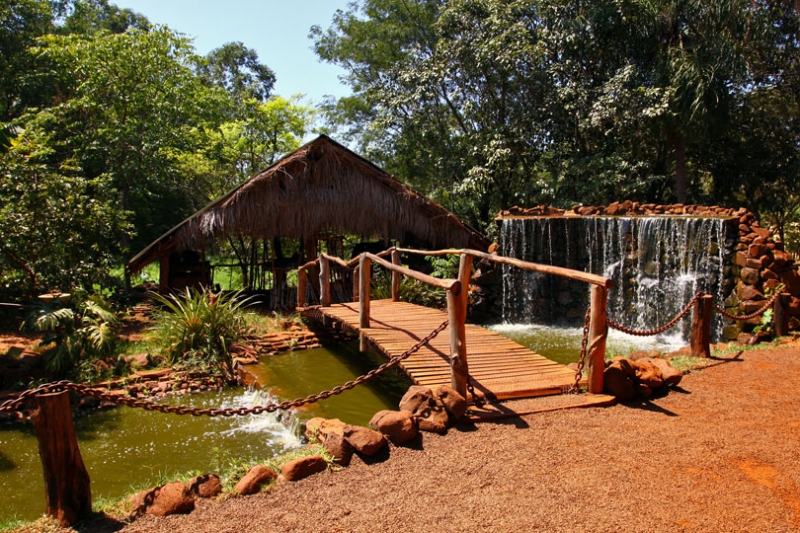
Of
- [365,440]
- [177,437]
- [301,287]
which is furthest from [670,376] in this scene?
[301,287]

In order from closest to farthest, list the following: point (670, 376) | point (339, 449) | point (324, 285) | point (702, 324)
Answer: point (339, 449) < point (670, 376) < point (702, 324) < point (324, 285)

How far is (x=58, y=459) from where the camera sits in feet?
10.1

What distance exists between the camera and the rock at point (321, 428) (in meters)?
4.24

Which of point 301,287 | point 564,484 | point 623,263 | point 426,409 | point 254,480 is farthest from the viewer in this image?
point 623,263

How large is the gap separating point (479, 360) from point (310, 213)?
730 centimetres

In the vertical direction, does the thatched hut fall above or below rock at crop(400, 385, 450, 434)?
above

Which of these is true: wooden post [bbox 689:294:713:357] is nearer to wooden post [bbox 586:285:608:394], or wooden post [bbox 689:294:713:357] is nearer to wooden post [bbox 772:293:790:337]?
wooden post [bbox 772:293:790:337]

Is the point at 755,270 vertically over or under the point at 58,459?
over

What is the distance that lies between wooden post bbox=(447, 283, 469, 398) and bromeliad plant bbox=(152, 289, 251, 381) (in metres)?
4.63

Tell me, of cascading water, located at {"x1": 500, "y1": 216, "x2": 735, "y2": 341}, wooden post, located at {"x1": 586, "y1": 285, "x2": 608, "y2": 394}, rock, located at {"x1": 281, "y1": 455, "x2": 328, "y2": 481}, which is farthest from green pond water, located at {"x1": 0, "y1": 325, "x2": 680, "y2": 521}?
wooden post, located at {"x1": 586, "y1": 285, "x2": 608, "y2": 394}

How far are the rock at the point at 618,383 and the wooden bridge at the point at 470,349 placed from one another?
0.07 m

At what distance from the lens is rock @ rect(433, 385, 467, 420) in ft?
13.8

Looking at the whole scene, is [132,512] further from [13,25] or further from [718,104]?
[13,25]

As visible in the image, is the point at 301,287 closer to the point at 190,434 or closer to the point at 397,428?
the point at 190,434
